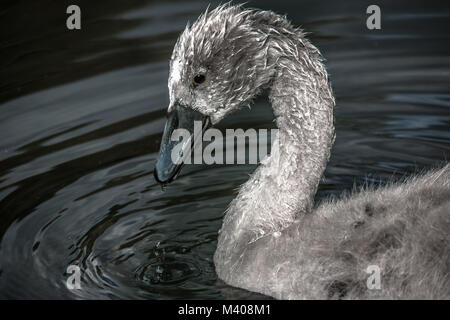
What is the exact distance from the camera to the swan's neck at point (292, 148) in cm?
583

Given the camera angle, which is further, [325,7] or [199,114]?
[325,7]

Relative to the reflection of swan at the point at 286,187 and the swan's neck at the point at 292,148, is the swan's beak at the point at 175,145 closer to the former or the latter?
the reflection of swan at the point at 286,187

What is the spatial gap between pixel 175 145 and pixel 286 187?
85 centimetres

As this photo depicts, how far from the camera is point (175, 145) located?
18.8 ft

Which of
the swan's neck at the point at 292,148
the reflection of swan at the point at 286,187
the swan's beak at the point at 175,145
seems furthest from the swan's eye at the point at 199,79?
the swan's neck at the point at 292,148

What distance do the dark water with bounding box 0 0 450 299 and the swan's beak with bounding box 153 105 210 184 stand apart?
79cm

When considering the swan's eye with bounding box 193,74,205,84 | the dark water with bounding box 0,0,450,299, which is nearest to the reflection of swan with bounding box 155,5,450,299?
the swan's eye with bounding box 193,74,205,84

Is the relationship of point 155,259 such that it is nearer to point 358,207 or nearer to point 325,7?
point 358,207

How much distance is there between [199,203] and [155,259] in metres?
0.90

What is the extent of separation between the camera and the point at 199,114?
5820 mm

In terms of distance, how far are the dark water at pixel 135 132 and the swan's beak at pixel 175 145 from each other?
2.59 feet

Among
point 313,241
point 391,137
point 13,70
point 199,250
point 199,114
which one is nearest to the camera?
point 313,241

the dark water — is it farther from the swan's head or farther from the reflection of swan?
the swan's head

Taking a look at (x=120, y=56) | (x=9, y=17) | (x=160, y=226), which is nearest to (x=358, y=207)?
(x=160, y=226)
